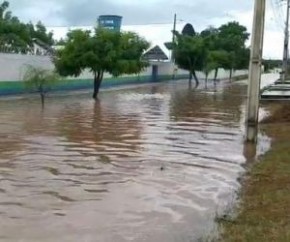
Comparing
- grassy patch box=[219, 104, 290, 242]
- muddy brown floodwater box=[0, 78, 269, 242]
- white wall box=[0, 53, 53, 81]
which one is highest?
white wall box=[0, 53, 53, 81]

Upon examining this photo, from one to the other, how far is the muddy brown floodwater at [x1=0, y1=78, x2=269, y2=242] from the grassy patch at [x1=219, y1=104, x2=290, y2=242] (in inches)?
14.1

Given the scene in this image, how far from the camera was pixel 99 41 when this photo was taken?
3569cm

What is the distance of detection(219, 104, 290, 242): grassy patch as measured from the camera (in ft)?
21.9

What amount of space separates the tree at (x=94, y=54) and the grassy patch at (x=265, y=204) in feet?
74.0

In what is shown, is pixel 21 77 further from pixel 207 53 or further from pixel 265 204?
pixel 207 53

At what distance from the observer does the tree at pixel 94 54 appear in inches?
1390

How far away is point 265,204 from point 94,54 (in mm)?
27847

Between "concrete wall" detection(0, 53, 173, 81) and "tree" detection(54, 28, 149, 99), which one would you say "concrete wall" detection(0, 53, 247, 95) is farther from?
"tree" detection(54, 28, 149, 99)

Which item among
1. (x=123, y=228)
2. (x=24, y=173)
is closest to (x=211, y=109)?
(x=24, y=173)

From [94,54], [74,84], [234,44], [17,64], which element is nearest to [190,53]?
[74,84]

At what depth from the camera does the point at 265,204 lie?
8273 mm

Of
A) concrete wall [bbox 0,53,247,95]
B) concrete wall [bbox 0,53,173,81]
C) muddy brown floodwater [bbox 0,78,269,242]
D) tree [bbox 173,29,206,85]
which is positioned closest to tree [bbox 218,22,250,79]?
tree [bbox 173,29,206,85]

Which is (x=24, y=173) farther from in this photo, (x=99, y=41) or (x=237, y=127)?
(x=99, y=41)

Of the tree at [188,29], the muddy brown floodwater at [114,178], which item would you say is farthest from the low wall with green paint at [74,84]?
the tree at [188,29]
